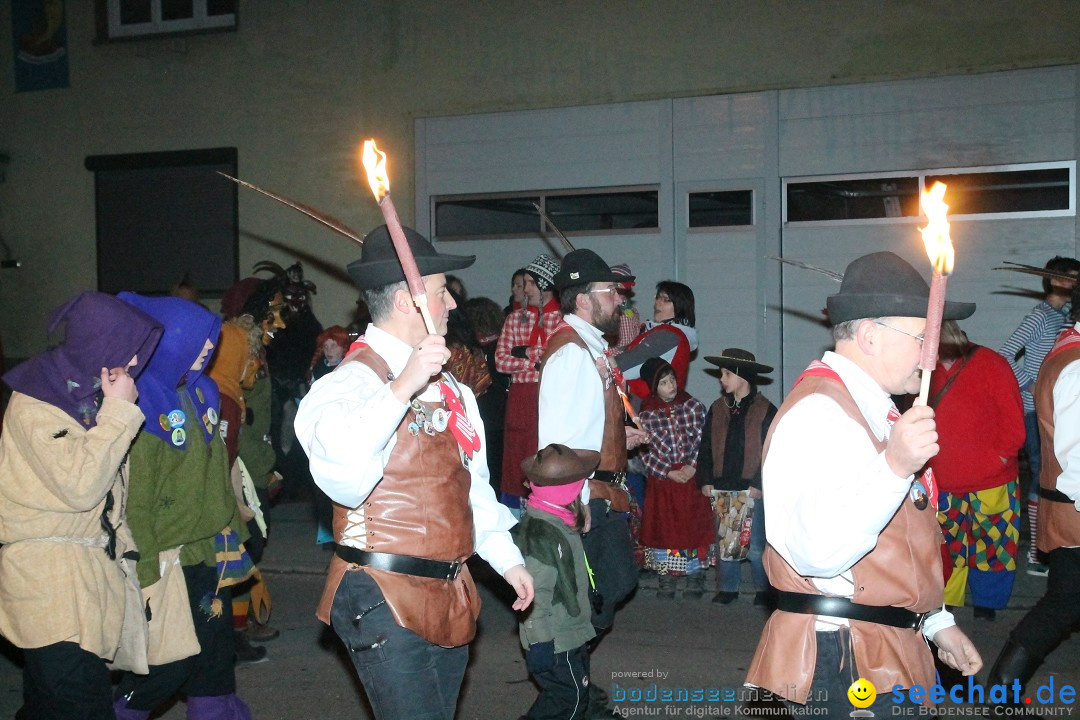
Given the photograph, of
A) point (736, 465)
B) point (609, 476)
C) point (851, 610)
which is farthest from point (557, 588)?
point (736, 465)

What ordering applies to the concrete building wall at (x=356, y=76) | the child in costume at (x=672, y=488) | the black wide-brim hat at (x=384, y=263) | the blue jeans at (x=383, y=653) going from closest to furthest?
the blue jeans at (x=383, y=653), the black wide-brim hat at (x=384, y=263), the child in costume at (x=672, y=488), the concrete building wall at (x=356, y=76)

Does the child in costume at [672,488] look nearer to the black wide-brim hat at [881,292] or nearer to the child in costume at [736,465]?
the child in costume at [736,465]

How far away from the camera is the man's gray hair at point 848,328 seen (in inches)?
122

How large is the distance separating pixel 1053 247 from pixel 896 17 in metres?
2.59

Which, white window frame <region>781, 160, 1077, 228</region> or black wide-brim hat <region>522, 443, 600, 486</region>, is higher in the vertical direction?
white window frame <region>781, 160, 1077, 228</region>

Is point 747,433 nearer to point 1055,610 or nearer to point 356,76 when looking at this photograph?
point 1055,610

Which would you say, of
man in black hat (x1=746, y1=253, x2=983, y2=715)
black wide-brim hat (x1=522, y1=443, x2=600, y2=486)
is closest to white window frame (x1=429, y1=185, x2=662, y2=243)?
black wide-brim hat (x1=522, y1=443, x2=600, y2=486)

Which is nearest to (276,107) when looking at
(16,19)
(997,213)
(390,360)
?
(16,19)

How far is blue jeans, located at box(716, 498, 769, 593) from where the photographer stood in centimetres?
761

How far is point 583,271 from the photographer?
18.2ft

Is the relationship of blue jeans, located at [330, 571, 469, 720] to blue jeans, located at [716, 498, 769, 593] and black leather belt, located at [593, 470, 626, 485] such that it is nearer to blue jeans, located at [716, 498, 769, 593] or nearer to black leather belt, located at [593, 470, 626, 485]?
black leather belt, located at [593, 470, 626, 485]

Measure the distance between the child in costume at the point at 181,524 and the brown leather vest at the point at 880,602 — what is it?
8.05ft

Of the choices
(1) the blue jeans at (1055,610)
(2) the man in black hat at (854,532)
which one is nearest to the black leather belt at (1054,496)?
(1) the blue jeans at (1055,610)

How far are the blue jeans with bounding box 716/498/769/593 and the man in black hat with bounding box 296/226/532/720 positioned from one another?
4.50 metres
